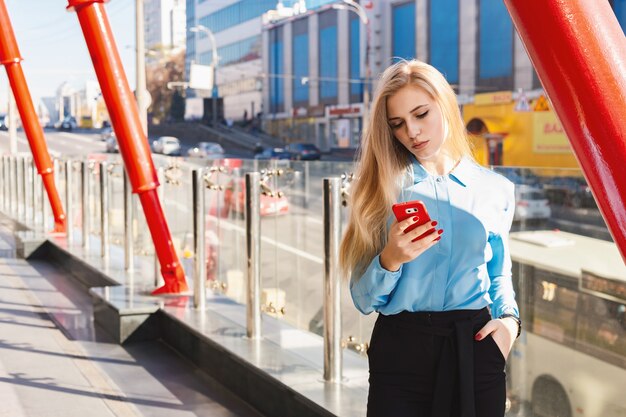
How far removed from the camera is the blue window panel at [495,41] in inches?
1455

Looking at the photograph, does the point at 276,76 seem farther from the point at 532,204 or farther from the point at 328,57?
the point at 532,204

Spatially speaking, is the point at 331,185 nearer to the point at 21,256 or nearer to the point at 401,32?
the point at 21,256

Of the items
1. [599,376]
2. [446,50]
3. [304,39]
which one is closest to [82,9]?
[599,376]

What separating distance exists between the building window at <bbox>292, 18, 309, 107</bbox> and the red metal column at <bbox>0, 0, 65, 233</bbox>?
145ft

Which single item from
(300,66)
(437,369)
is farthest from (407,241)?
(300,66)

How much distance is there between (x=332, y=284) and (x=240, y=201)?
3.17 metres

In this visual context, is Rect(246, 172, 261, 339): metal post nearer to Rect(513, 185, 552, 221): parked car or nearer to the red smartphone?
Rect(513, 185, 552, 221): parked car

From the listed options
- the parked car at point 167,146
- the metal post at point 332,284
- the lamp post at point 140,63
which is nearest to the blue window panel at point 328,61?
the parked car at point 167,146

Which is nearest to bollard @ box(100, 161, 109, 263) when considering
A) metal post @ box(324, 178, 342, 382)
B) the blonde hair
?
metal post @ box(324, 178, 342, 382)

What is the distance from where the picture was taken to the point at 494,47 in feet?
124

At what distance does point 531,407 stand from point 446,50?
128ft

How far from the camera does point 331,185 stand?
4.02m

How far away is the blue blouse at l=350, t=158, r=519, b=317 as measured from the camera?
205cm

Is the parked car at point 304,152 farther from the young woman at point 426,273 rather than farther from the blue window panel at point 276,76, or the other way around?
the young woman at point 426,273
